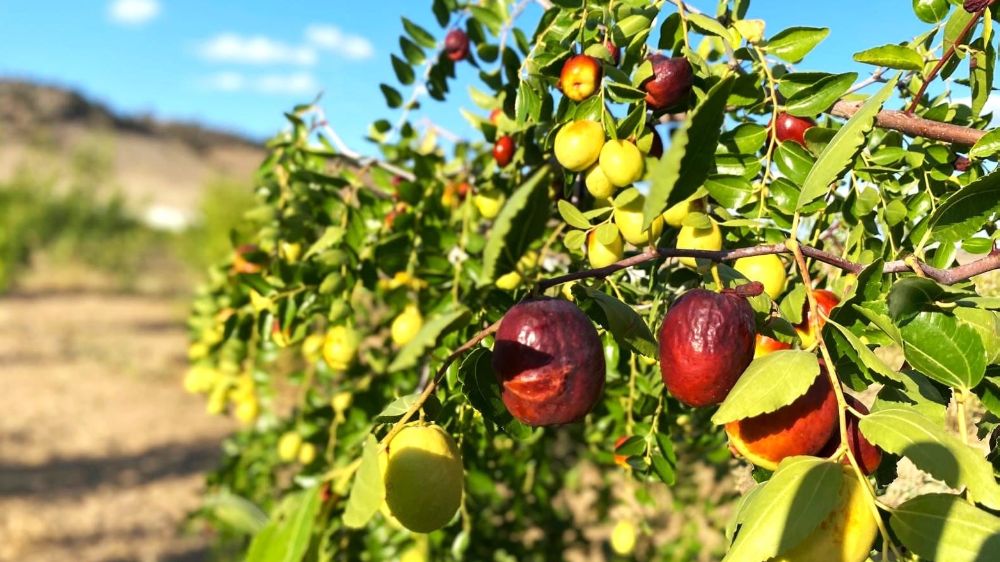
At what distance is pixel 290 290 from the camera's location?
1567 millimetres

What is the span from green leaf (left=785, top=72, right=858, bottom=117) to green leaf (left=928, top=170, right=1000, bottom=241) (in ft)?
0.76

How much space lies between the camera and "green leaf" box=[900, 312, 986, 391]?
70cm

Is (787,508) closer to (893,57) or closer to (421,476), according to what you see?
(421,476)

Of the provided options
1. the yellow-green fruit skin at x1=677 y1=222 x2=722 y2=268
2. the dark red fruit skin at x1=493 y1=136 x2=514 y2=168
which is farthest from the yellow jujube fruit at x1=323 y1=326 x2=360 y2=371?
the yellow-green fruit skin at x1=677 y1=222 x2=722 y2=268

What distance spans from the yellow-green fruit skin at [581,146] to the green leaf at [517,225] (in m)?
0.38

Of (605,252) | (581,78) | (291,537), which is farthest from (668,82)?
(291,537)

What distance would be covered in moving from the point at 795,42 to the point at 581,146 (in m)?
0.35

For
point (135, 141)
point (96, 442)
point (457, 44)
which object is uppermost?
point (457, 44)

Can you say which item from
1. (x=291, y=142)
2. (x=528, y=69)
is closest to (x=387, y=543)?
(x=291, y=142)

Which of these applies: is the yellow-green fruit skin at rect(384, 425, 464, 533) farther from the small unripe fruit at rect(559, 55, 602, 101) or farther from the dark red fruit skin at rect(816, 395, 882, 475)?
the small unripe fruit at rect(559, 55, 602, 101)

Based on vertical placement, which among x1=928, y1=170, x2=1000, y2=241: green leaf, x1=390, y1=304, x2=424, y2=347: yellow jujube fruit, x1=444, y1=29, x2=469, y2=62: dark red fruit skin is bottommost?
x1=390, y1=304, x2=424, y2=347: yellow jujube fruit

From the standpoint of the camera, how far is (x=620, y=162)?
963 mm

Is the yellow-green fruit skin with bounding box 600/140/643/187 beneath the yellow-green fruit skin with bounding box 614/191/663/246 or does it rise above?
above

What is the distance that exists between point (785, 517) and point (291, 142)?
1.57 m
